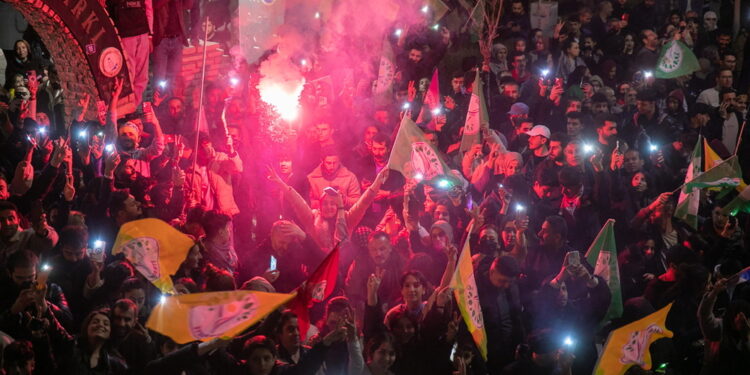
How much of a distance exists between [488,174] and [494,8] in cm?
415

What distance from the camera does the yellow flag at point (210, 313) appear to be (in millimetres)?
5641

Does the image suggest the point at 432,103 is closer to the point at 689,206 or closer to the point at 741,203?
the point at 689,206

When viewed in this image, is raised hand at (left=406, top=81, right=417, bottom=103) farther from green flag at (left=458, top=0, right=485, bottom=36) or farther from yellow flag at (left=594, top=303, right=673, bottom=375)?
yellow flag at (left=594, top=303, right=673, bottom=375)

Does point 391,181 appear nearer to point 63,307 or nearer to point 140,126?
point 140,126

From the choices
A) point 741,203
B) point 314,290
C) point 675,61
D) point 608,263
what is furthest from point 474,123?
point 314,290

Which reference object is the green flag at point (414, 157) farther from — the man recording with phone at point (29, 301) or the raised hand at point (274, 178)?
the man recording with phone at point (29, 301)

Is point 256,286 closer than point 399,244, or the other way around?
point 256,286

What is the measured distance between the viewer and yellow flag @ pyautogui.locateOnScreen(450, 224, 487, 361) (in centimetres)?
650

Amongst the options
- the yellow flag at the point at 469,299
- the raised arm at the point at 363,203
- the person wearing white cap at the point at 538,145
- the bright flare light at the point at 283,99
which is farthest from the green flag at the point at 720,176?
the bright flare light at the point at 283,99

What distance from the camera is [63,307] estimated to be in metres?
6.38

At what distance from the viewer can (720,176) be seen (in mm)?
8438

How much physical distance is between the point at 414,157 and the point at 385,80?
291 centimetres

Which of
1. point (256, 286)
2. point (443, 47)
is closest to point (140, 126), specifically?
point (256, 286)

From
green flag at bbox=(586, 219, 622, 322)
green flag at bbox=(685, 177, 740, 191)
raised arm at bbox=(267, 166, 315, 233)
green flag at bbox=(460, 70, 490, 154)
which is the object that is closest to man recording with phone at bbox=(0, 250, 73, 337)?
raised arm at bbox=(267, 166, 315, 233)
